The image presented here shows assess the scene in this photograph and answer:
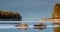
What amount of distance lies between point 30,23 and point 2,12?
33 centimetres

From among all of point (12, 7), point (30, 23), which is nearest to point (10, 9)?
point (12, 7)

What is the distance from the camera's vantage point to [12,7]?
1.41m

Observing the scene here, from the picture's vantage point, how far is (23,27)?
1355 mm

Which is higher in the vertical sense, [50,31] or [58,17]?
[58,17]

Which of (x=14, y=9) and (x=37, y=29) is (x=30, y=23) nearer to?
(x=37, y=29)

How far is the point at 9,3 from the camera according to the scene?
4.65 ft

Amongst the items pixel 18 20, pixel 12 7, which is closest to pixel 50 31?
pixel 18 20

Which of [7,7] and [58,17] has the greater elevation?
[7,7]

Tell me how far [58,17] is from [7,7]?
1.89 ft

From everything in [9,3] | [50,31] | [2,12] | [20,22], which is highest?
[9,3]

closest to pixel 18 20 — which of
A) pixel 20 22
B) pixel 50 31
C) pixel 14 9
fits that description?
pixel 20 22

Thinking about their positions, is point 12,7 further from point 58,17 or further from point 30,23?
point 58,17

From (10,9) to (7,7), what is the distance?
41 millimetres

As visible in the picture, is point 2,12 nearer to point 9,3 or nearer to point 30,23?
point 9,3
